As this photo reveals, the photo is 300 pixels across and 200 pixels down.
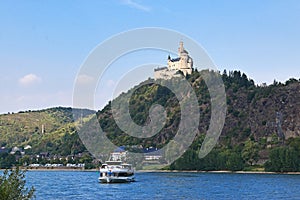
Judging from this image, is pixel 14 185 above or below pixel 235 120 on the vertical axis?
below

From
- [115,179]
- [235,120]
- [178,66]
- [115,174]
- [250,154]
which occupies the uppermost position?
[178,66]

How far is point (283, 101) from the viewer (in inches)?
5207

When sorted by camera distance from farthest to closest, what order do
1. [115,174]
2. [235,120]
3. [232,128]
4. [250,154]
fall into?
[235,120] < [232,128] < [250,154] < [115,174]

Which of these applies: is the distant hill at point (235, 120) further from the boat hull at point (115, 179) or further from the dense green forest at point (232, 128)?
the boat hull at point (115, 179)

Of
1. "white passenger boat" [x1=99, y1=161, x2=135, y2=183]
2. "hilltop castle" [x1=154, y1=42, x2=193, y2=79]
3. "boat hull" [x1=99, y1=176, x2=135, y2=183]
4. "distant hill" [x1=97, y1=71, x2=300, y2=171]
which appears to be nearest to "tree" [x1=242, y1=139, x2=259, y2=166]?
"distant hill" [x1=97, y1=71, x2=300, y2=171]

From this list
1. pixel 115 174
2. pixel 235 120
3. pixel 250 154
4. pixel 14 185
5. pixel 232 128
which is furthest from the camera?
pixel 235 120

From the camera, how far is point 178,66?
169250mm

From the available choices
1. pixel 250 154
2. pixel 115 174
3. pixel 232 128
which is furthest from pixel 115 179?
pixel 232 128

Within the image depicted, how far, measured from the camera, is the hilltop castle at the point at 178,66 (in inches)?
6545

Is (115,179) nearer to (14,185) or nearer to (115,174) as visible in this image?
(115,174)

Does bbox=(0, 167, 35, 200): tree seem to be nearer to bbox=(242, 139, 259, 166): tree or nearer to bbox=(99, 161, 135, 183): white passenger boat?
bbox=(99, 161, 135, 183): white passenger boat

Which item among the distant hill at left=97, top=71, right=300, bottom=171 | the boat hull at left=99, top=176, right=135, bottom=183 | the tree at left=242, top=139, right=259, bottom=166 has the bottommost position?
the boat hull at left=99, top=176, right=135, bottom=183

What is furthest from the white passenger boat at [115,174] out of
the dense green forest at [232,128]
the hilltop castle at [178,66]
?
the hilltop castle at [178,66]

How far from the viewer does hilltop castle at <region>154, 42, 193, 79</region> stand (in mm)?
166250
